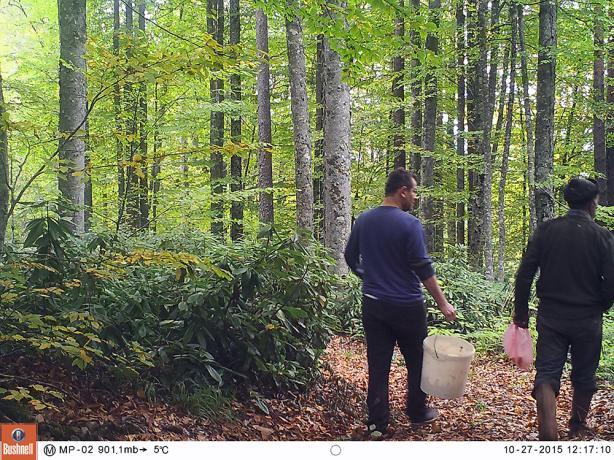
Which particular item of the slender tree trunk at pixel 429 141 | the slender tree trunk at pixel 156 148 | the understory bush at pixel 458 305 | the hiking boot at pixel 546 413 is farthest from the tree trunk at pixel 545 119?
the slender tree trunk at pixel 429 141

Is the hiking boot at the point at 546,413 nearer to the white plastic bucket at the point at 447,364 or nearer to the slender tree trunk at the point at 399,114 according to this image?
the white plastic bucket at the point at 447,364

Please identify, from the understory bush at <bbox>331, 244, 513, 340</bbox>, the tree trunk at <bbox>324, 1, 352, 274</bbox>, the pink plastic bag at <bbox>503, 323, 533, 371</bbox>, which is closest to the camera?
the pink plastic bag at <bbox>503, 323, 533, 371</bbox>

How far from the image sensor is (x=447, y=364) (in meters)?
3.38

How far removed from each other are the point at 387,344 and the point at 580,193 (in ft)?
5.09

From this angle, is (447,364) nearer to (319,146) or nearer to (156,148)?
(156,148)

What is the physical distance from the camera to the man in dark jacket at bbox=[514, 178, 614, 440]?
3.16 metres

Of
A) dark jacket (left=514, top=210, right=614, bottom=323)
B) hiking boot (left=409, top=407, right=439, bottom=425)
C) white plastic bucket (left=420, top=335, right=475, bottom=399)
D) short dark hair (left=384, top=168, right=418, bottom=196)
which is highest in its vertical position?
short dark hair (left=384, top=168, right=418, bottom=196)

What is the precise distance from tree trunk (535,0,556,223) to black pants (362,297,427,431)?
10.3 feet

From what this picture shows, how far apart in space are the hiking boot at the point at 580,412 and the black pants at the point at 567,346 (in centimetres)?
4

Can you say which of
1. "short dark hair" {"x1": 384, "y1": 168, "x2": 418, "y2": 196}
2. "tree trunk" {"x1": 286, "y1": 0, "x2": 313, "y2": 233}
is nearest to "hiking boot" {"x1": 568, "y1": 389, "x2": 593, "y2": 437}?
"short dark hair" {"x1": 384, "y1": 168, "x2": 418, "y2": 196}

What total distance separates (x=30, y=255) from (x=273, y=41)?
11.7m

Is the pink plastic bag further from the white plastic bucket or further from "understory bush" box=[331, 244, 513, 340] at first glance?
"understory bush" box=[331, 244, 513, 340]

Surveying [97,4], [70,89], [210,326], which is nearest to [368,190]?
[97,4]

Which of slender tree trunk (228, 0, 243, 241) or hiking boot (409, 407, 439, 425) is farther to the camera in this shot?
slender tree trunk (228, 0, 243, 241)
